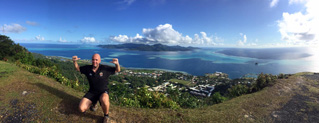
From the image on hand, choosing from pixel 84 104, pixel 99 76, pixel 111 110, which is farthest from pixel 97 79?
pixel 111 110

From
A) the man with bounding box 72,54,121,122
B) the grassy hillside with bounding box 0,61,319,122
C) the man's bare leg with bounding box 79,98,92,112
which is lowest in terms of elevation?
the grassy hillside with bounding box 0,61,319,122

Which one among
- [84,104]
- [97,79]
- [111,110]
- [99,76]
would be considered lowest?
[111,110]

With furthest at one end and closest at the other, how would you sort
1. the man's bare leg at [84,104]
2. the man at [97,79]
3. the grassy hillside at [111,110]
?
1. the grassy hillside at [111,110]
2. the man at [97,79]
3. the man's bare leg at [84,104]

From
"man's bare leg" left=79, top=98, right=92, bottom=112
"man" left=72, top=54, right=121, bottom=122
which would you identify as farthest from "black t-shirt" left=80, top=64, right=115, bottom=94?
"man's bare leg" left=79, top=98, right=92, bottom=112

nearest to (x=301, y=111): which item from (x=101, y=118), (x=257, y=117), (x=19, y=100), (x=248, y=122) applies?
(x=257, y=117)

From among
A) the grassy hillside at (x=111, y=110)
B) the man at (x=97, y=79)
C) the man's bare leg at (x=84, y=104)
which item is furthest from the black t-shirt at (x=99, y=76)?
the grassy hillside at (x=111, y=110)

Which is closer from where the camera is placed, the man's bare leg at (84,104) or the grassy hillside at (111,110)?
the man's bare leg at (84,104)

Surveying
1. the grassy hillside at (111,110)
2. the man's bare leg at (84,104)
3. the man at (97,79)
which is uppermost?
the man at (97,79)

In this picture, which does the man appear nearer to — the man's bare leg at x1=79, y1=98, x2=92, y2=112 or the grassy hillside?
the man's bare leg at x1=79, y1=98, x2=92, y2=112

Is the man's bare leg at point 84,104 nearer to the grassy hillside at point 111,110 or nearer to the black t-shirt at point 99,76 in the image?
the black t-shirt at point 99,76

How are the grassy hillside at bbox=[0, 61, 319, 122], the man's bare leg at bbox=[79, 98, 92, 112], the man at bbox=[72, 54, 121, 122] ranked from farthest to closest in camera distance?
the grassy hillside at bbox=[0, 61, 319, 122]
the man at bbox=[72, 54, 121, 122]
the man's bare leg at bbox=[79, 98, 92, 112]

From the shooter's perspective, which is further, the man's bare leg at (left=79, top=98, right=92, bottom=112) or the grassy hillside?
the grassy hillside

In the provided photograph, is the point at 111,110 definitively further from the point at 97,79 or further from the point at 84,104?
the point at 97,79
